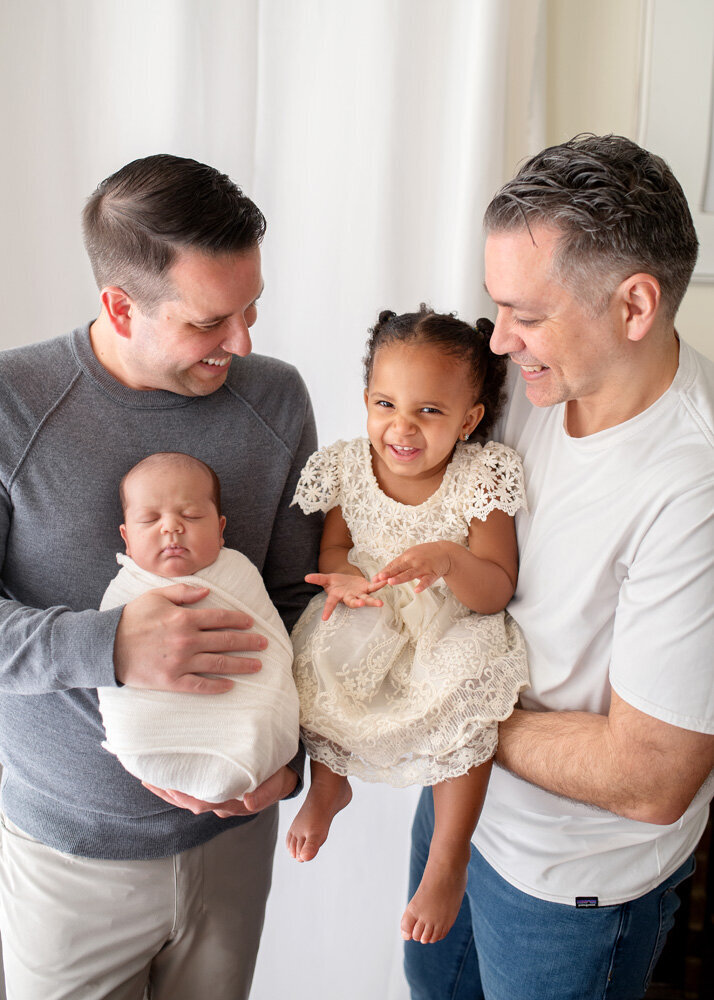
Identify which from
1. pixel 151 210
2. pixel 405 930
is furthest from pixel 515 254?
pixel 405 930

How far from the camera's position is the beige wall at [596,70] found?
1.95 metres

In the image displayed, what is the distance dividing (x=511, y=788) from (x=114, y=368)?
996 millimetres

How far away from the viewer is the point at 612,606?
52.4 inches

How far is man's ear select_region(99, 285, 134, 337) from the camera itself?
1331mm

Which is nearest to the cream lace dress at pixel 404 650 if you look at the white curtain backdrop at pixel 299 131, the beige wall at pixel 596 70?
the white curtain backdrop at pixel 299 131

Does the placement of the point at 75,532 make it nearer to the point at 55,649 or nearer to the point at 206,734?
the point at 55,649

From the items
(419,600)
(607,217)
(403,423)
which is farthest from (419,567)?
(607,217)

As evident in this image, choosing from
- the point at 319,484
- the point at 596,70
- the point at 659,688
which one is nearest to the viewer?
the point at 659,688

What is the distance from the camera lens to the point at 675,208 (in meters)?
1.24

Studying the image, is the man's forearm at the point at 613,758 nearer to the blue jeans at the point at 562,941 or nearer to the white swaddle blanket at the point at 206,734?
the blue jeans at the point at 562,941

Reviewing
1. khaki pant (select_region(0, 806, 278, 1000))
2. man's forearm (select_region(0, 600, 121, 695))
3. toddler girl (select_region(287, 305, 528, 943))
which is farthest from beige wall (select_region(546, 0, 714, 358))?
khaki pant (select_region(0, 806, 278, 1000))

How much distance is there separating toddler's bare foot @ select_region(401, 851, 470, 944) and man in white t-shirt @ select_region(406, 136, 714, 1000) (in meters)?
0.14

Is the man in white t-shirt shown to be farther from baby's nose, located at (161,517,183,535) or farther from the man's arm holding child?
baby's nose, located at (161,517,183,535)

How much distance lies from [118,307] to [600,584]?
88 cm
